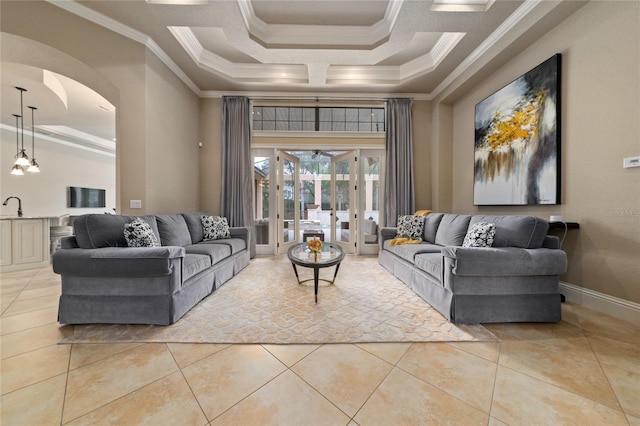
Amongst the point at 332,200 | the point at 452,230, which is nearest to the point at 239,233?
the point at 332,200

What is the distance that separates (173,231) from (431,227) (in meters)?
3.67

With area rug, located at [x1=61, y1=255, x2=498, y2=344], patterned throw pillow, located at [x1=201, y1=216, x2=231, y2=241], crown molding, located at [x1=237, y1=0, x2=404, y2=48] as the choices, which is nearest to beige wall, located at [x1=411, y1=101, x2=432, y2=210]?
crown molding, located at [x1=237, y1=0, x2=404, y2=48]

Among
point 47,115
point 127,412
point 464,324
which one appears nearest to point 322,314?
point 464,324

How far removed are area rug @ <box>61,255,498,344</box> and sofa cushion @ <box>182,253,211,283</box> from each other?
354 mm

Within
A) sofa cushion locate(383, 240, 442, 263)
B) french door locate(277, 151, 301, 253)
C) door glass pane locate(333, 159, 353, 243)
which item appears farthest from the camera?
door glass pane locate(333, 159, 353, 243)

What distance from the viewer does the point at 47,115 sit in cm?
468

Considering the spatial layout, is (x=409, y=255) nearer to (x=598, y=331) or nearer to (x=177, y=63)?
(x=598, y=331)

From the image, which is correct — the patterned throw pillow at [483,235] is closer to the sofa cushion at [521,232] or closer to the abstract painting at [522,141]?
the sofa cushion at [521,232]

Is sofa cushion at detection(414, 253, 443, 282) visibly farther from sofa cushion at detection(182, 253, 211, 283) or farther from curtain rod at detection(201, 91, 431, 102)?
curtain rod at detection(201, 91, 431, 102)

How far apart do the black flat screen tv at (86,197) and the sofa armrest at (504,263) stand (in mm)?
9177

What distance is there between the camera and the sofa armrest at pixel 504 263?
6.61 ft

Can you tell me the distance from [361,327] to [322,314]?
40cm

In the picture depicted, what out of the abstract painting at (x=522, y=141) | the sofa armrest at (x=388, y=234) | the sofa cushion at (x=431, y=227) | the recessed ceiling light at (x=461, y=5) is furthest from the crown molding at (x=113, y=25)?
Answer: the abstract painting at (x=522, y=141)

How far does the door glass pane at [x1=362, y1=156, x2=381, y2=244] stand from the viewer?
4945mm
